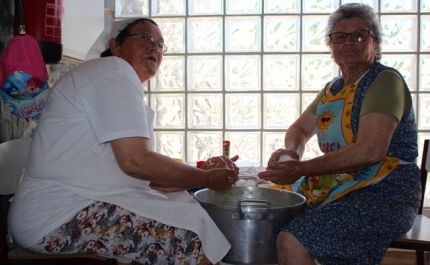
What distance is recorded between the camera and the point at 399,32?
2.47m

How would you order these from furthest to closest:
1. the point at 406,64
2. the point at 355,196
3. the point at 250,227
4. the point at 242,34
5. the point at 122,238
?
the point at 242,34
the point at 406,64
the point at 355,196
the point at 250,227
the point at 122,238

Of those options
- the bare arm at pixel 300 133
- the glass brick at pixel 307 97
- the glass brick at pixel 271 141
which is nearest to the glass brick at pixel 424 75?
the glass brick at pixel 307 97

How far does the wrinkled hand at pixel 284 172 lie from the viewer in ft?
4.75

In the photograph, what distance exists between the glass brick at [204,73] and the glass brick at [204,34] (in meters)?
0.06

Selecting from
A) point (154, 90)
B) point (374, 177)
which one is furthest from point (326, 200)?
A: point (154, 90)

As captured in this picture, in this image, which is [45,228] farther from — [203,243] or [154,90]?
[154,90]

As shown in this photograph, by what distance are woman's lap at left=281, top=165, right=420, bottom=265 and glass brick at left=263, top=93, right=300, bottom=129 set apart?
48.0 inches

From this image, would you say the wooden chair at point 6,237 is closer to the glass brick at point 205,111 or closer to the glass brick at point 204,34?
the glass brick at point 205,111

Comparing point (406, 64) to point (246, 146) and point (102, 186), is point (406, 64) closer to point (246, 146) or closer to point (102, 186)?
point (246, 146)

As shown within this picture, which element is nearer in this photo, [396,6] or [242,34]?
[396,6]

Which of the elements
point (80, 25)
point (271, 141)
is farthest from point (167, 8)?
point (271, 141)

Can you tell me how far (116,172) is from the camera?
1.20m

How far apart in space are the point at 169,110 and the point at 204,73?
323mm

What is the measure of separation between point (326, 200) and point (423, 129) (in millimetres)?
1328
